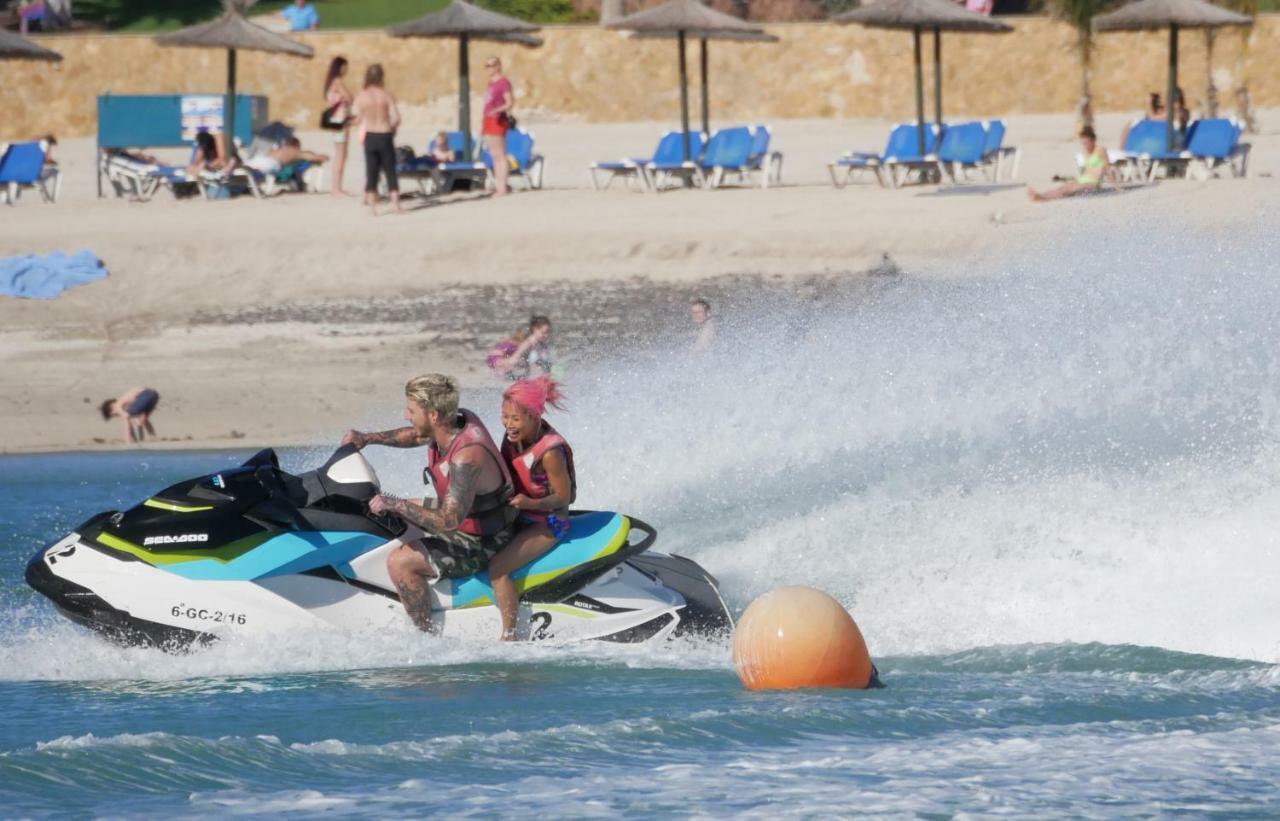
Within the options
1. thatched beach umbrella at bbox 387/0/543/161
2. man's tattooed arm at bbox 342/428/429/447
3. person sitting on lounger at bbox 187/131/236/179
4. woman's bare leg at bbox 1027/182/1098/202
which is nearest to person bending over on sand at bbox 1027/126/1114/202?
woman's bare leg at bbox 1027/182/1098/202

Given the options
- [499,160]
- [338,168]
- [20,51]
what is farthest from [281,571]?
[20,51]

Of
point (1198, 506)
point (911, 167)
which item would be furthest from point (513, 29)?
point (1198, 506)

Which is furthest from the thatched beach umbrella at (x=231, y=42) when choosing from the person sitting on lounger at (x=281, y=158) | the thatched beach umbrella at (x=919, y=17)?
the thatched beach umbrella at (x=919, y=17)

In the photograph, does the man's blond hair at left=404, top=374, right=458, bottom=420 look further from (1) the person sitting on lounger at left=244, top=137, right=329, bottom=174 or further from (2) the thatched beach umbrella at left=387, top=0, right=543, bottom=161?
(1) the person sitting on lounger at left=244, top=137, right=329, bottom=174

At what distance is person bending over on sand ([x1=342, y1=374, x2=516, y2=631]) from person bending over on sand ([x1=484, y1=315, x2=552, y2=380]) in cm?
867

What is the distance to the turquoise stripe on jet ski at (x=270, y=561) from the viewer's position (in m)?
8.23

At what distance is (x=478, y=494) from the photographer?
8.23 m

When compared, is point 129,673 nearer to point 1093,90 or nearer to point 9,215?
point 9,215

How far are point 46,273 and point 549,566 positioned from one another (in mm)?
13928

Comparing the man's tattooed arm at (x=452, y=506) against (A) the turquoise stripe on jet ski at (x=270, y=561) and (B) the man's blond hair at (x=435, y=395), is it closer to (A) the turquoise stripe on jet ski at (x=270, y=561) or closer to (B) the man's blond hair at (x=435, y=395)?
(B) the man's blond hair at (x=435, y=395)

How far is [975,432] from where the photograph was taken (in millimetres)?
12078

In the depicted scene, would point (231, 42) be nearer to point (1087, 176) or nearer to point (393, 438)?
point (1087, 176)

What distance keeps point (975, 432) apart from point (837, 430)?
99 centimetres

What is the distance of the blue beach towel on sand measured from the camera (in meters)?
20.5
